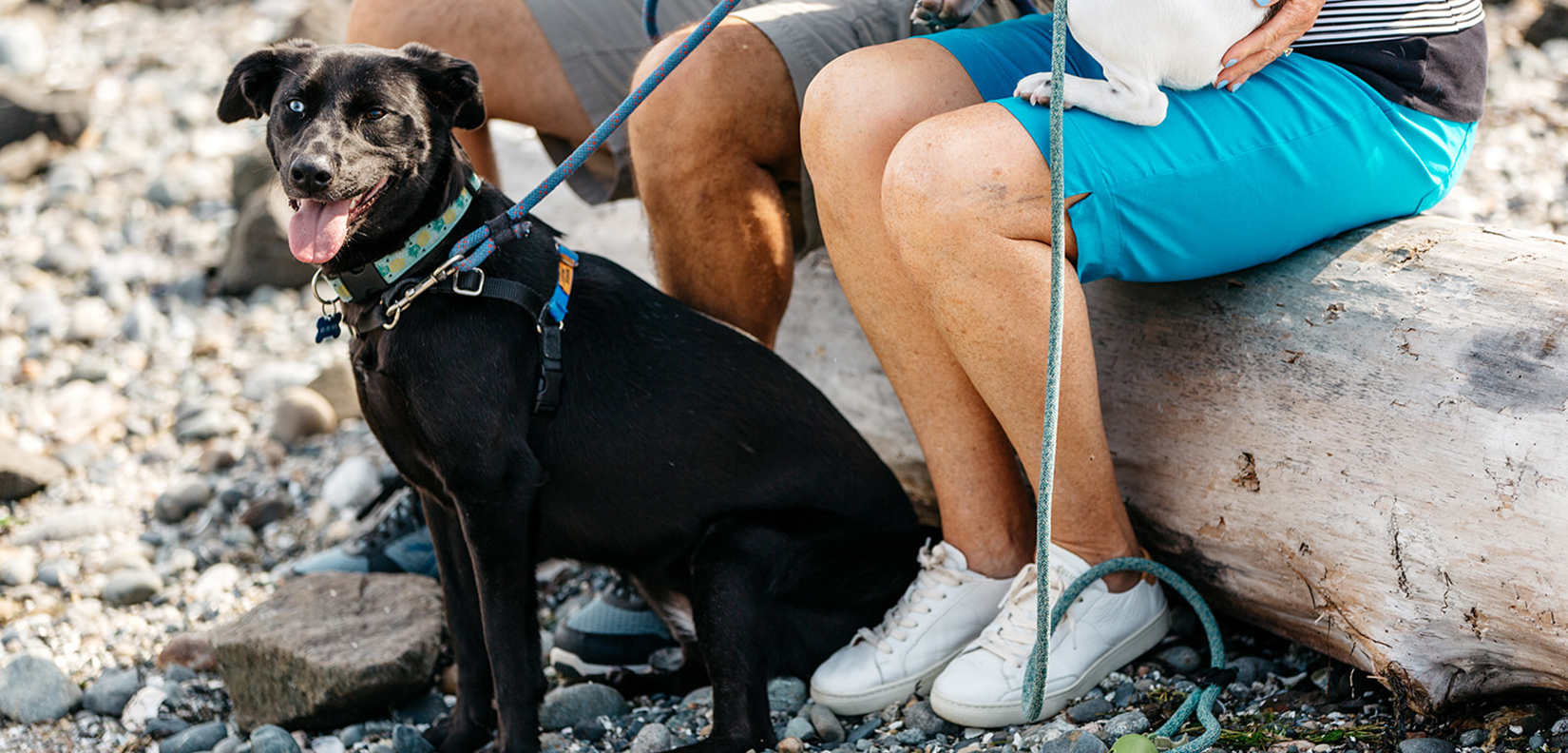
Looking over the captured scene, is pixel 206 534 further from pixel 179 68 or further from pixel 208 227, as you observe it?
pixel 179 68

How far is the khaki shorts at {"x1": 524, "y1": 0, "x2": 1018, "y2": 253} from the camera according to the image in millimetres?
2693

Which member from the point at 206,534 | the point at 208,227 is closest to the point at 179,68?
the point at 208,227

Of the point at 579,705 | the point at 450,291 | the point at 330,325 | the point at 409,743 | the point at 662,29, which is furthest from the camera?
the point at 662,29

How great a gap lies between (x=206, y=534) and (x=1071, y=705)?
2.56 metres

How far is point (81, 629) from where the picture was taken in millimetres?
3041

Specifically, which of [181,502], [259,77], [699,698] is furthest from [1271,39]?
[181,502]

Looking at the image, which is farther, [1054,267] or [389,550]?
[389,550]

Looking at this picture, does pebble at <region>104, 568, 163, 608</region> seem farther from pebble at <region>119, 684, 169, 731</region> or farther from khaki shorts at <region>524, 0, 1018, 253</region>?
khaki shorts at <region>524, 0, 1018, 253</region>

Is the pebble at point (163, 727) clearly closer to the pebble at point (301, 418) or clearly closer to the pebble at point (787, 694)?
the pebble at point (787, 694)

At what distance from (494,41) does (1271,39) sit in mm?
1952

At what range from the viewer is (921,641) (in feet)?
Result: 7.98

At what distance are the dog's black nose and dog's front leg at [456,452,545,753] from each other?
0.58 meters

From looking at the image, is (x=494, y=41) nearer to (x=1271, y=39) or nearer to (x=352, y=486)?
(x=352, y=486)

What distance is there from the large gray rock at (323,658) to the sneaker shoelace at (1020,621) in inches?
49.8
